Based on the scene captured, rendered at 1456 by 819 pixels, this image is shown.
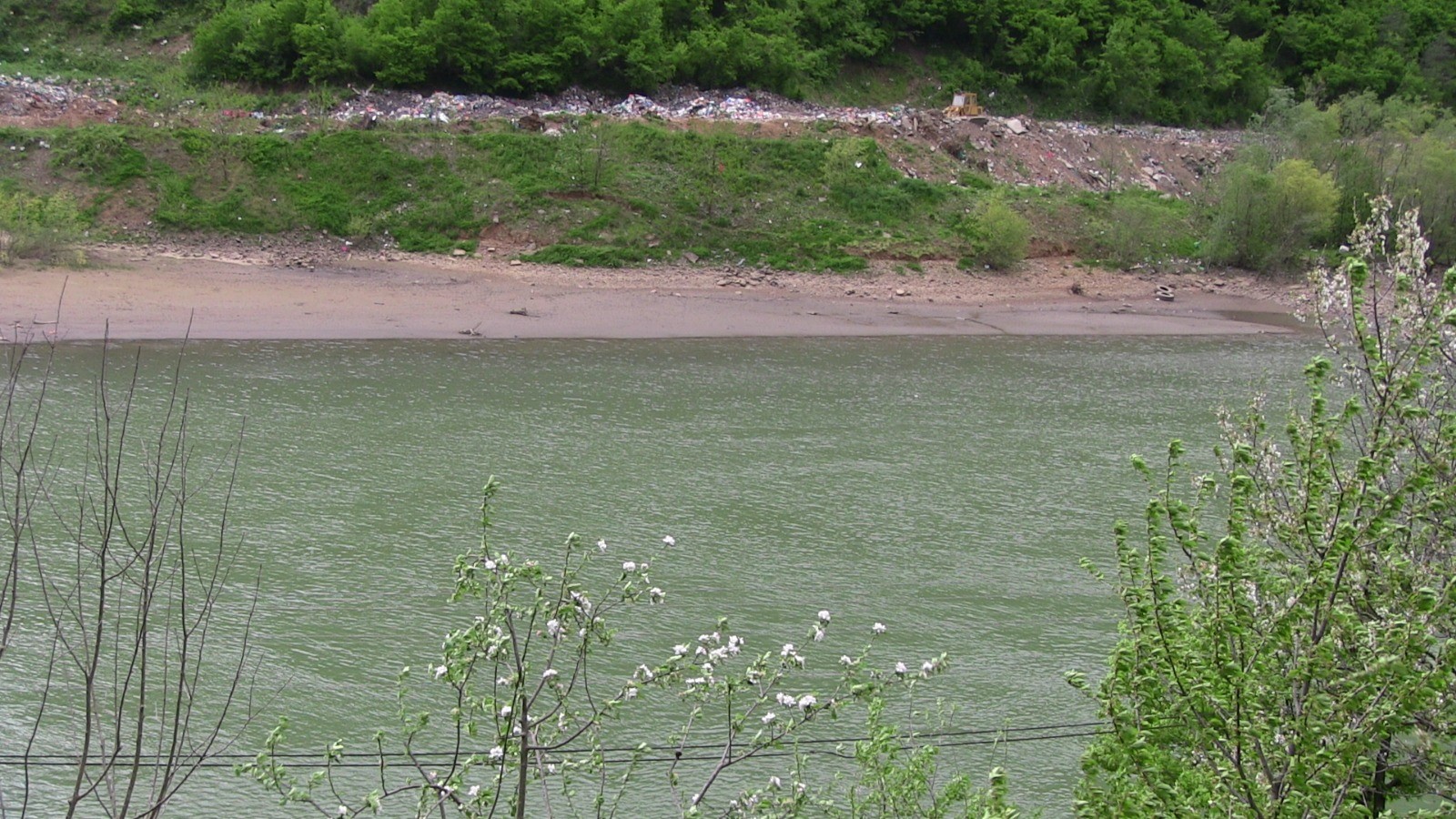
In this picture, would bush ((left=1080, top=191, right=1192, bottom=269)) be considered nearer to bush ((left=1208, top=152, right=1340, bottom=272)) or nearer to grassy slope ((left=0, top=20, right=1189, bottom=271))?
grassy slope ((left=0, top=20, right=1189, bottom=271))

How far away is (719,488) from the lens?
16625 mm

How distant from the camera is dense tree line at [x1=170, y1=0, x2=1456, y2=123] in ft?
115

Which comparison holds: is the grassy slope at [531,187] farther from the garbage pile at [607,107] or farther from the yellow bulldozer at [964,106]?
the yellow bulldozer at [964,106]

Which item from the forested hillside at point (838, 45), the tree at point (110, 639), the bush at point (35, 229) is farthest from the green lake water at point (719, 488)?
the forested hillside at point (838, 45)

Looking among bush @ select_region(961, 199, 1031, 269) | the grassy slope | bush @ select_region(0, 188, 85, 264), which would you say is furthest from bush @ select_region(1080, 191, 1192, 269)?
bush @ select_region(0, 188, 85, 264)

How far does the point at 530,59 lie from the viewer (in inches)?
1383

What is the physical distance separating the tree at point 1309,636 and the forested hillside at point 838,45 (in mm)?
32171

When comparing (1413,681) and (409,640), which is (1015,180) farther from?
(1413,681)

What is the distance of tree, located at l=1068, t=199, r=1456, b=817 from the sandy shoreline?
66.4ft

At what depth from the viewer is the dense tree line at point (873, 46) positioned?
3500cm

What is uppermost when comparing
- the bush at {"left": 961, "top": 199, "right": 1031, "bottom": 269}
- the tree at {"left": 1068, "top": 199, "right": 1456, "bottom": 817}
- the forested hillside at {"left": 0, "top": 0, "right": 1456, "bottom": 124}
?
the forested hillside at {"left": 0, "top": 0, "right": 1456, "bottom": 124}

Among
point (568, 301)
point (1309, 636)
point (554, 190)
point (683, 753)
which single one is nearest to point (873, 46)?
point (554, 190)

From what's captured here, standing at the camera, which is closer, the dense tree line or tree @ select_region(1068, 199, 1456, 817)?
tree @ select_region(1068, 199, 1456, 817)

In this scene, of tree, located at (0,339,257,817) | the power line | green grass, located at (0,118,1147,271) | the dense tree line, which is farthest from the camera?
the dense tree line
